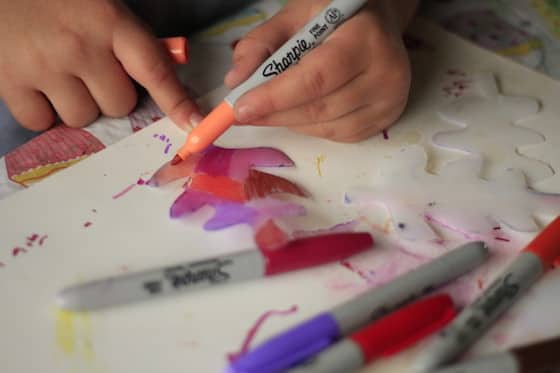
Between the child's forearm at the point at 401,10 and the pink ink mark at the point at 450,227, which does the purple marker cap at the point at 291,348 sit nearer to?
the pink ink mark at the point at 450,227

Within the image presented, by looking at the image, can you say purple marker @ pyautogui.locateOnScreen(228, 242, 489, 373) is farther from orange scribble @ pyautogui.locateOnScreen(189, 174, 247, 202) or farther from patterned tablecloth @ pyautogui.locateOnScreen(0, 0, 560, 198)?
patterned tablecloth @ pyautogui.locateOnScreen(0, 0, 560, 198)

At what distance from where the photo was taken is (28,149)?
0.55 metres

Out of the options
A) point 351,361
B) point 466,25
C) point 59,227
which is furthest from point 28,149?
point 466,25

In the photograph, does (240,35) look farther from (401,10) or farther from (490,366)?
(490,366)

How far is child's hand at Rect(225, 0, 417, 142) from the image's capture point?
49cm

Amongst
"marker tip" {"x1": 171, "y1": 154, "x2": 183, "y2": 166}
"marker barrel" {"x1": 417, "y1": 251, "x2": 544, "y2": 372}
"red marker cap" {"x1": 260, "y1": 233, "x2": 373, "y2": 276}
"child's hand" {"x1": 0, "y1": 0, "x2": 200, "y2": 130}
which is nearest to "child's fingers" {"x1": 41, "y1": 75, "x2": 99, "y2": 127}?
"child's hand" {"x1": 0, "y1": 0, "x2": 200, "y2": 130}

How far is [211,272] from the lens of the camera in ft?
1.38

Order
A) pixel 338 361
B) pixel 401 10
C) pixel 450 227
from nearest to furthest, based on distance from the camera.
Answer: pixel 338 361, pixel 450 227, pixel 401 10

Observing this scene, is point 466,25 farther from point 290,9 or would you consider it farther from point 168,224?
point 168,224

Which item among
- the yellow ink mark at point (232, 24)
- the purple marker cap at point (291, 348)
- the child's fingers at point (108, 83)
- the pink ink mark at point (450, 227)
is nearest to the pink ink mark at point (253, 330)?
the purple marker cap at point (291, 348)

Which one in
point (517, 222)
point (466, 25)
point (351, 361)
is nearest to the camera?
point (351, 361)

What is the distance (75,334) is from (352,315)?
16 centimetres

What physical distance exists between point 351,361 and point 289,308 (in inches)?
2.4

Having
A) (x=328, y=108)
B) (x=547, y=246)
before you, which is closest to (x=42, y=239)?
(x=328, y=108)
